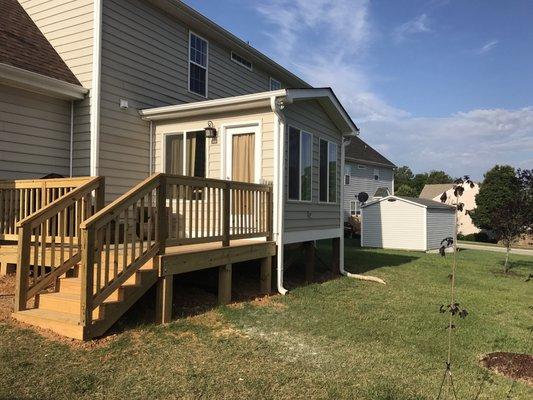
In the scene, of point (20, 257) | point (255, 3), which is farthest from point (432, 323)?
point (255, 3)

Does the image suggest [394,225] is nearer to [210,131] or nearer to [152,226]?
[210,131]

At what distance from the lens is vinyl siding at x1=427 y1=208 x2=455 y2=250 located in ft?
69.5

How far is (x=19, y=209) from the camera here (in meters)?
7.05

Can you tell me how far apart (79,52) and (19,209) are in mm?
3660

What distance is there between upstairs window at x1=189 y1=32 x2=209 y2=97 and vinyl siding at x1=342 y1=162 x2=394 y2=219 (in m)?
18.4

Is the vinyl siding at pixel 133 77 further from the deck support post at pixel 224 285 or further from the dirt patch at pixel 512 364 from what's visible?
the dirt patch at pixel 512 364

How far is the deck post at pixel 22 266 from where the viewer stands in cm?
540

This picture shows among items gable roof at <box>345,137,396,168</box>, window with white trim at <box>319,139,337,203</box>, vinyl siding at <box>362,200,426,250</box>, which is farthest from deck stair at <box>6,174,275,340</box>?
gable roof at <box>345,137,396,168</box>

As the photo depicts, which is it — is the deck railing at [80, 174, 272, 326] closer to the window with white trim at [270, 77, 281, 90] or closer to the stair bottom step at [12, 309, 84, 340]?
the stair bottom step at [12, 309, 84, 340]

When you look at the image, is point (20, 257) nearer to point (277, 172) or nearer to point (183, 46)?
point (277, 172)

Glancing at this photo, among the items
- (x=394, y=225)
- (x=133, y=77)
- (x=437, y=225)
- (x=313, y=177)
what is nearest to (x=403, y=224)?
(x=394, y=225)

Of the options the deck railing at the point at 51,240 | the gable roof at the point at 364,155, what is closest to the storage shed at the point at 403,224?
the gable roof at the point at 364,155

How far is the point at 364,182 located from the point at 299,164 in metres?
23.4

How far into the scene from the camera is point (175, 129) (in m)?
9.70
